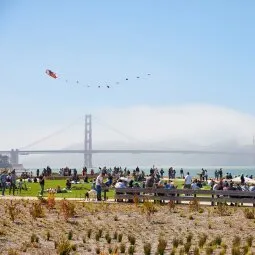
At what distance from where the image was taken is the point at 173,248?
57.8ft

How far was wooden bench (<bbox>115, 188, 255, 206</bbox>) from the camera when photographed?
88.7 feet

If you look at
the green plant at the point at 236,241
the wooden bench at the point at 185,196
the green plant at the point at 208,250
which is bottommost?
the green plant at the point at 208,250

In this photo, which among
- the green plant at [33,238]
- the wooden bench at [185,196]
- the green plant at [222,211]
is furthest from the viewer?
the wooden bench at [185,196]

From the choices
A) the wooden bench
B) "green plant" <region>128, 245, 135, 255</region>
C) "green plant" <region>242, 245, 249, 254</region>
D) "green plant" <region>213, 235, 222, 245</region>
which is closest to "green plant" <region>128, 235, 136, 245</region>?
"green plant" <region>128, 245, 135, 255</region>

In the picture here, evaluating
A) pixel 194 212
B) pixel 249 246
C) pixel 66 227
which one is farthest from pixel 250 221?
pixel 66 227

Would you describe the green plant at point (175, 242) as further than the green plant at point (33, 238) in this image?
No

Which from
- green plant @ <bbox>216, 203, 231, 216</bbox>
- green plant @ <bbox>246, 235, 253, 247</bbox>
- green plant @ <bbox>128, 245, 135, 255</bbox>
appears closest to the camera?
green plant @ <bbox>128, 245, 135, 255</bbox>

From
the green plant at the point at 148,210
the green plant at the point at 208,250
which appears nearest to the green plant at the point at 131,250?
the green plant at the point at 208,250

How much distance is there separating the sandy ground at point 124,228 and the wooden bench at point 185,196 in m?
1.15

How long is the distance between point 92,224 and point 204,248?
608 cm

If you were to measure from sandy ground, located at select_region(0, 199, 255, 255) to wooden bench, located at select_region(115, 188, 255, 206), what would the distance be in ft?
3.77

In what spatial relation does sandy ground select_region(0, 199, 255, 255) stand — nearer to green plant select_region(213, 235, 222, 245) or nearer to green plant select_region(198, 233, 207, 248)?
green plant select_region(213, 235, 222, 245)

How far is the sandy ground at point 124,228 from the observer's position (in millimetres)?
17744

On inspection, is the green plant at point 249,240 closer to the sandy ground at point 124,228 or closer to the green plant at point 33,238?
the sandy ground at point 124,228
